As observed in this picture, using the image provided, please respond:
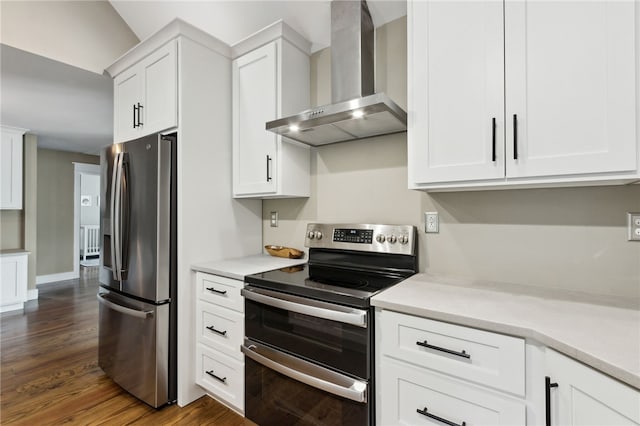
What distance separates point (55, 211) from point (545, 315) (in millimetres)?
6958

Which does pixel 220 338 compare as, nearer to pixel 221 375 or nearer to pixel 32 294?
pixel 221 375

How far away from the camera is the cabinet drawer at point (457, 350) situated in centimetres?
102

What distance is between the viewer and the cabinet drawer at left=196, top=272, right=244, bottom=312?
1.80 m

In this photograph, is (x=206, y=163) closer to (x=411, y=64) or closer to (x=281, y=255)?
(x=281, y=255)

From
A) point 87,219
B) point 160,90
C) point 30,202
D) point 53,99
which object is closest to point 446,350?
point 160,90

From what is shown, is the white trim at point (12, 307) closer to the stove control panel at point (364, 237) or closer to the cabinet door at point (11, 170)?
the cabinet door at point (11, 170)

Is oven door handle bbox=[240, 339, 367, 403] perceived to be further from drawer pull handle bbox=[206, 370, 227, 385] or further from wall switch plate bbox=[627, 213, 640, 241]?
wall switch plate bbox=[627, 213, 640, 241]

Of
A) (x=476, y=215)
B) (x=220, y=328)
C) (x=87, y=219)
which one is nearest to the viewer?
(x=476, y=215)

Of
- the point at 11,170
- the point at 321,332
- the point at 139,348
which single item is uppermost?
the point at 11,170

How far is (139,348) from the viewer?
6.66 ft

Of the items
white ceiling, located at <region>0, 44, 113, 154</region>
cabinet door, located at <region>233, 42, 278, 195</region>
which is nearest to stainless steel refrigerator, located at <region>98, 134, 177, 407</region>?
cabinet door, located at <region>233, 42, 278, 195</region>

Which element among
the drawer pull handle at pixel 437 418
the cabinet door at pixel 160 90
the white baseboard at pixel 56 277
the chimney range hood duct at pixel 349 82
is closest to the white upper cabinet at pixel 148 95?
the cabinet door at pixel 160 90

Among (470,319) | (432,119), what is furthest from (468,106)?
(470,319)

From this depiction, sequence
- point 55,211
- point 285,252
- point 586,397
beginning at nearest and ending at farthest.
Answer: point 586,397, point 285,252, point 55,211
